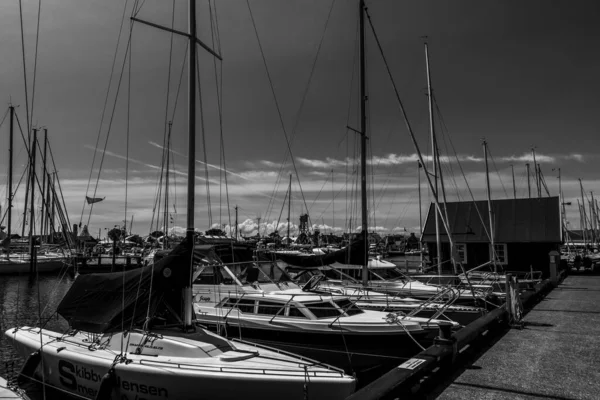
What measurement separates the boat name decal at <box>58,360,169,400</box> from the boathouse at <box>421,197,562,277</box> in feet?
81.7

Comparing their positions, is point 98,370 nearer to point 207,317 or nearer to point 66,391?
point 66,391

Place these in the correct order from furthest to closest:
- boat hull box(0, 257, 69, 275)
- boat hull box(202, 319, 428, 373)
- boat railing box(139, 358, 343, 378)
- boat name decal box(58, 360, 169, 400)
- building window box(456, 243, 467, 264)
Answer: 1. boat hull box(0, 257, 69, 275)
2. building window box(456, 243, 467, 264)
3. boat hull box(202, 319, 428, 373)
4. boat name decal box(58, 360, 169, 400)
5. boat railing box(139, 358, 343, 378)

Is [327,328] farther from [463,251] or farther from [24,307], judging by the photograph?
[24,307]

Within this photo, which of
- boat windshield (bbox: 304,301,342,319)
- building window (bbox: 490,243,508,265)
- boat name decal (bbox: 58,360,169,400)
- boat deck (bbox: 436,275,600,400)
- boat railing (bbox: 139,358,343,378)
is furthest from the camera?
building window (bbox: 490,243,508,265)

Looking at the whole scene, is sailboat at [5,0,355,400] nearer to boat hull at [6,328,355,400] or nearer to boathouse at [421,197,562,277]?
boat hull at [6,328,355,400]

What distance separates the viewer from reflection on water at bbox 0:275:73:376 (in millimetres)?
14651

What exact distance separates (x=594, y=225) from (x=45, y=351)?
94.9 meters

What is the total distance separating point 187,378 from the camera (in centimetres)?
771

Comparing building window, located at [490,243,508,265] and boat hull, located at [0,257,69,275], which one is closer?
building window, located at [490,243,508,265]

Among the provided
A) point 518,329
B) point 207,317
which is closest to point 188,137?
point 207,317

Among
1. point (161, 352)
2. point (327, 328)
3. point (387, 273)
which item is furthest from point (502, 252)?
point (161, 352)

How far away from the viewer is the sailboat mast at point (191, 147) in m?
9.31

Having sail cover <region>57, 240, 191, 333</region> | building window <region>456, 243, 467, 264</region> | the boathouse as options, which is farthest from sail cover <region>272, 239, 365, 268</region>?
building window <region>456, 243, 467, 264</region>

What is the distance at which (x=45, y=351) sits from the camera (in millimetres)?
9789
